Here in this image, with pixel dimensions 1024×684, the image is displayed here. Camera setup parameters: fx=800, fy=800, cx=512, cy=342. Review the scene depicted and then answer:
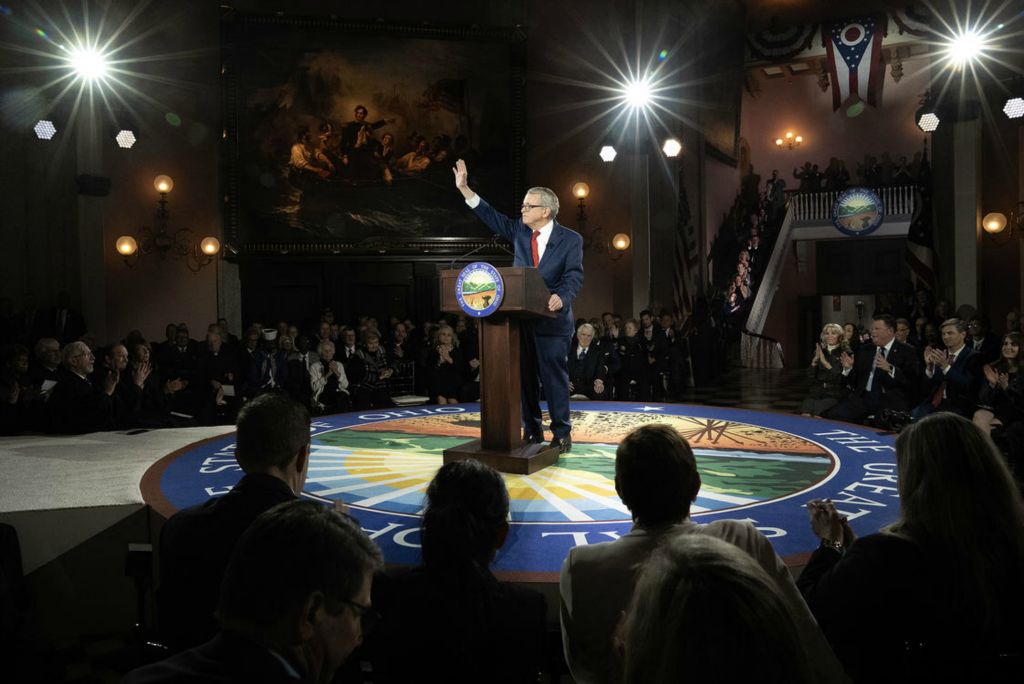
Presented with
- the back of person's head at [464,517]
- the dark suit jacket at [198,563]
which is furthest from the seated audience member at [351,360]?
the back of person's head at [464,517]

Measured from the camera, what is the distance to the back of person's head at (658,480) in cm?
193

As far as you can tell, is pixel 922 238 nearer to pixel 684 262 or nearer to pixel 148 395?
pixel 684 262

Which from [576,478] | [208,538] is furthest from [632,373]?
[208,538]

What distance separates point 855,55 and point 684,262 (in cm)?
479

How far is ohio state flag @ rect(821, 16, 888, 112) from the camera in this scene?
14.3m

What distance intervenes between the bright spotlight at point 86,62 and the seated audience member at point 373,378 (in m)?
5.17

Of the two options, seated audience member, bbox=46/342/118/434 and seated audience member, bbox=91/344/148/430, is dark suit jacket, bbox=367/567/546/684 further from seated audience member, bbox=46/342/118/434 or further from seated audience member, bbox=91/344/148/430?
seated audience member, bbox=91/344/148/430

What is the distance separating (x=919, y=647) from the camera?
1879 mm

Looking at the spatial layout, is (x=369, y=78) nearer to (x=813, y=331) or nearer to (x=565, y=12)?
(x=565, y=12)

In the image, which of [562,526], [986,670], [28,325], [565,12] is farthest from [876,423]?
[28,325]

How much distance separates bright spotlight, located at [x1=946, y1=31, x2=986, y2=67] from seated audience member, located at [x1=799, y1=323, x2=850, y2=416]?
21.5ft

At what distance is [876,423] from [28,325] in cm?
983

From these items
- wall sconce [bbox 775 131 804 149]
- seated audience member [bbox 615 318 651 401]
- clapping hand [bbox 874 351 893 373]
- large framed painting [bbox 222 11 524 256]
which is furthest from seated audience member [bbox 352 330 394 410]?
wall sconce [bbox 775 131 804 149]

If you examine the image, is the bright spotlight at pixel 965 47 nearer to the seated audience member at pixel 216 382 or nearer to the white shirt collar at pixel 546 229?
the white shirt collar at pixel 546 229
